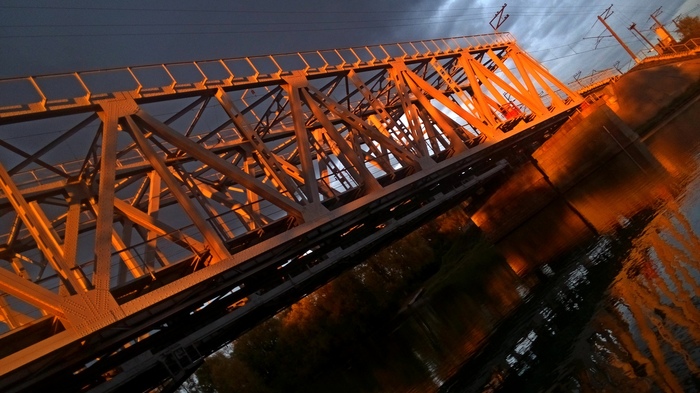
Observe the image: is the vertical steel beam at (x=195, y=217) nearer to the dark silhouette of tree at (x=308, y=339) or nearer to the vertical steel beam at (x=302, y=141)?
the vertical steel beam at (x=302, y=141)

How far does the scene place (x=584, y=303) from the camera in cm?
1675

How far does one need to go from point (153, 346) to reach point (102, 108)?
689 cm

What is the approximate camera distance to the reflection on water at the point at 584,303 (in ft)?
35.6

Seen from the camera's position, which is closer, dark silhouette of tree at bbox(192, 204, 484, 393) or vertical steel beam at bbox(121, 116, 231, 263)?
vertical steel beam at bbox(121, 116, 231, 263)

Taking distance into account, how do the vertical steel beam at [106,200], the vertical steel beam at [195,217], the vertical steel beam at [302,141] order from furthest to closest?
the vertical steel beam at [302,141], the vertical steel beam at [195,217], the vertical steel beam at [106,200]

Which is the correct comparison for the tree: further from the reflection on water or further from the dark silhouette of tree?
the dark silhouette of tree

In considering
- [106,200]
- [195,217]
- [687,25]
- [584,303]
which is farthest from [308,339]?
[687,25]

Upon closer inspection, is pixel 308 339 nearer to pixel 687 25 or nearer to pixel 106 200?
pixel 106 200

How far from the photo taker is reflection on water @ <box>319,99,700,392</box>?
35.6 feet

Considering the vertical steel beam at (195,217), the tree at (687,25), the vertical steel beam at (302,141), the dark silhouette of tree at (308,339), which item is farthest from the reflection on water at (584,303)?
the tree at (687,25)

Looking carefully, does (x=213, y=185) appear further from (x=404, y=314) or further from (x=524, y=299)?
(x=404, y=314)

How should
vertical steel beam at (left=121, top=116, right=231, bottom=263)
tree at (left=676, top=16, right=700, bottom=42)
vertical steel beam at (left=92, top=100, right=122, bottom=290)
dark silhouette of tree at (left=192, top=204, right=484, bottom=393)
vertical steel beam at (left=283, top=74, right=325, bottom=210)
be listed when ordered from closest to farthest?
vertical steel beam at (left=92, top=100, right=122, bottom=290), vertical steel beam at (left=121, top=116, right=231, bottom=263), vertical steel beam at (left=283, top=74, right=325, bottom=210), dark silhouette of tree at (left=192, top=204, right=484, bottom=393), tree at (left=676, top=16, right=700, bottom=42)

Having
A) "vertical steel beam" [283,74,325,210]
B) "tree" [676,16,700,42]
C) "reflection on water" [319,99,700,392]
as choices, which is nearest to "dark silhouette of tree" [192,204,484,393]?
"reflection on water" [319,99,700,392]

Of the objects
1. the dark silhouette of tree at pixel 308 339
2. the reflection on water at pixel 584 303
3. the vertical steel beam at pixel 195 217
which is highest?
the vertical steel beam at pixel 195 217
